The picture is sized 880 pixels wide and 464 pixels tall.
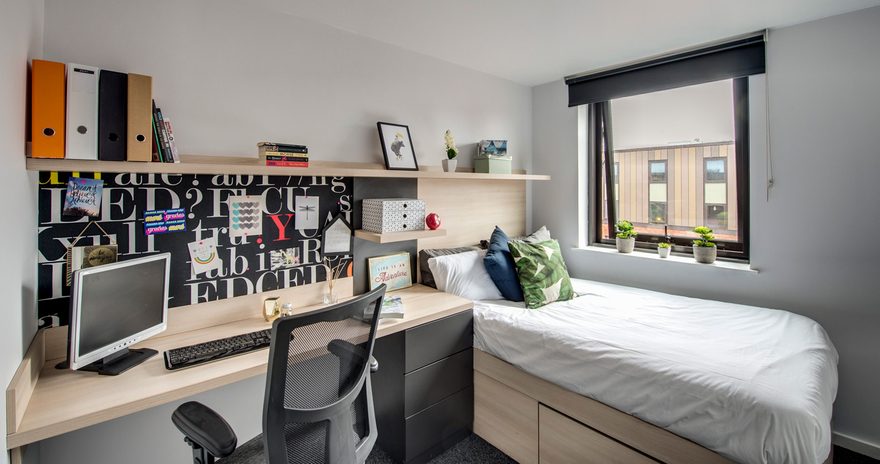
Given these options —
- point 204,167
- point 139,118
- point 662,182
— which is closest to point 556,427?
point 204,167

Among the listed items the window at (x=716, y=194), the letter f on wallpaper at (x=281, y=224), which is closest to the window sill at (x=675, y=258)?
the window at (x=716, y=194)

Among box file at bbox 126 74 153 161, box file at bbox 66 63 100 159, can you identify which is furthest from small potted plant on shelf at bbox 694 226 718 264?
box file at bbox 66 63 100 159

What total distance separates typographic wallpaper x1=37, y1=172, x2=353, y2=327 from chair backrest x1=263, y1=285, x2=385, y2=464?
37.6 inches

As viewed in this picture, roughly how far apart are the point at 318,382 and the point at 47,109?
1.30 meters

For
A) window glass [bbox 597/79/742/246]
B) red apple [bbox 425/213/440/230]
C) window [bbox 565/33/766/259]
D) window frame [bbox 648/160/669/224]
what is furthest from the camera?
window frame [bbox 648/160/669/224]

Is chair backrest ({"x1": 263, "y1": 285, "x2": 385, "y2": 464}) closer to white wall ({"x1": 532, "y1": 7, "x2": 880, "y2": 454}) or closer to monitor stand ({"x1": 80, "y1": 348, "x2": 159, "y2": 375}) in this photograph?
monitor stand ({"x1": 80, "y1": 348, "x2": 159, "y2": 375})

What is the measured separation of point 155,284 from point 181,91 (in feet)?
2.88

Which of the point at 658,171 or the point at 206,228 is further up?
the point at 658,171

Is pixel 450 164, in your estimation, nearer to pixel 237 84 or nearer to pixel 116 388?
pixel 237 84

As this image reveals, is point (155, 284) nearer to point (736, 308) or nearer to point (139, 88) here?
point (139, 88)

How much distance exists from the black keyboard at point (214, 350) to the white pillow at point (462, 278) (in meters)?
1.14

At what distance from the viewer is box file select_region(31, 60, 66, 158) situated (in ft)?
4.36

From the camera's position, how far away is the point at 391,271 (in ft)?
8.66

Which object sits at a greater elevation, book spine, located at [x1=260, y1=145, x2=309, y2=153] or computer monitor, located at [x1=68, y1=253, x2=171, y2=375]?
book spine, located at [x1=260, y1=145, x2=309, y2=153]
